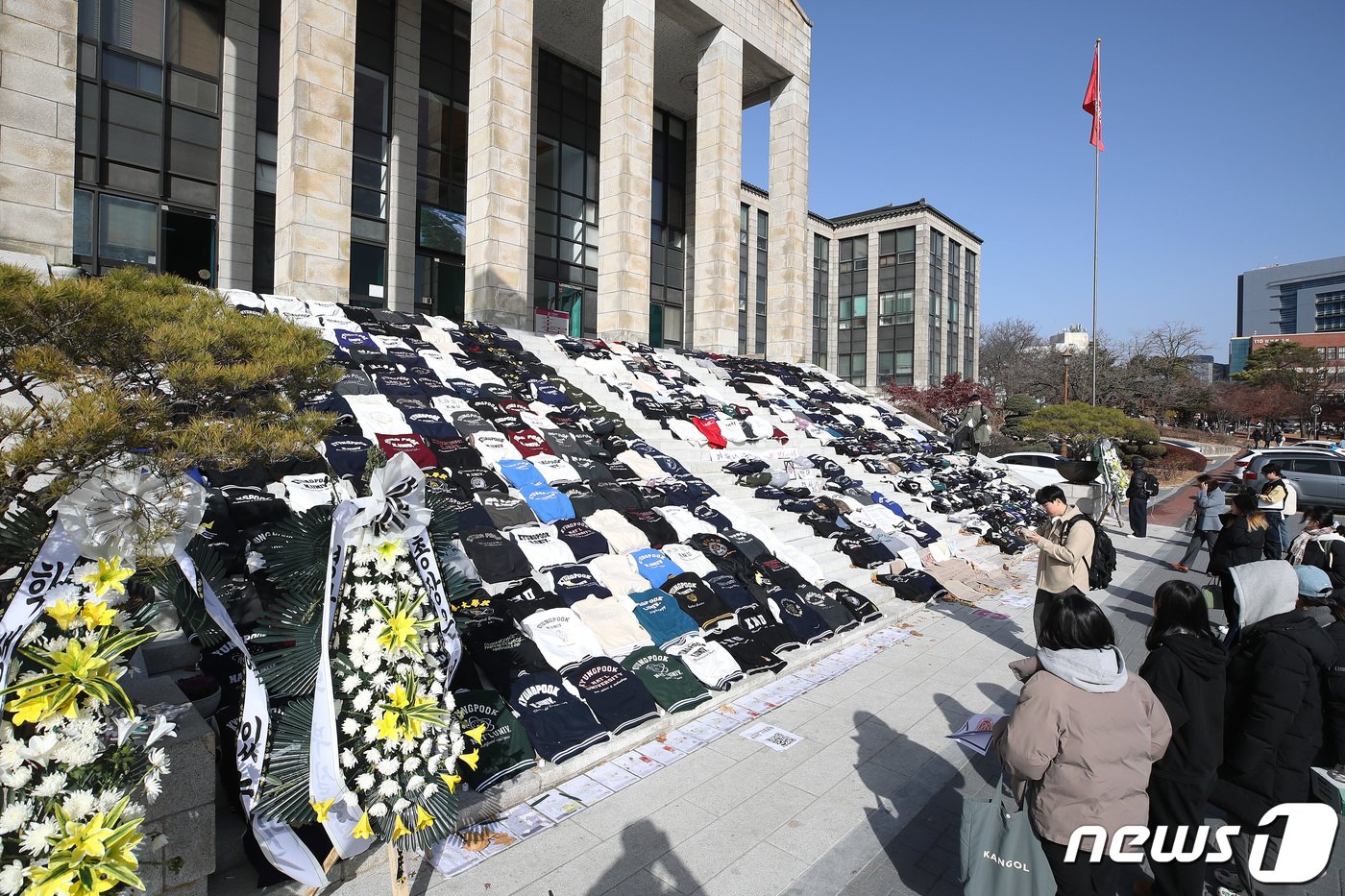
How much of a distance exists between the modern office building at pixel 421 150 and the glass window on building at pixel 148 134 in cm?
4

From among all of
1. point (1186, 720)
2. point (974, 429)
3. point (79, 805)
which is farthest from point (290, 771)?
point (974, 429)

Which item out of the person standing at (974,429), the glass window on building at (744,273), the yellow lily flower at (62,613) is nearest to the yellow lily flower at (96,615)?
the yellow lily flower at (62,613)

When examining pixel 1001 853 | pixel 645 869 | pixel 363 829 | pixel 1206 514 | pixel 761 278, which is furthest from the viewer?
pixel 761 278

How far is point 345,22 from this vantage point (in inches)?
582

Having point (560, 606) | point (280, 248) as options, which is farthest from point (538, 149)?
point (560, 606)

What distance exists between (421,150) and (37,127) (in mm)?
10705

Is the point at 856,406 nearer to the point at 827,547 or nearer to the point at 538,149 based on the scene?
the point at 827,547

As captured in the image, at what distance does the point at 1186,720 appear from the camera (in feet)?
11.2

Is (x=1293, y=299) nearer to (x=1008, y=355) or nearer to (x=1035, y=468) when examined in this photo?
(x=1008, y=355)

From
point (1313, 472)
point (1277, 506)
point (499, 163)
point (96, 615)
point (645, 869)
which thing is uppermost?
point (499, 163)

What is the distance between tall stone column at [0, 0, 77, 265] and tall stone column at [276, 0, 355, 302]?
3480 millimetres

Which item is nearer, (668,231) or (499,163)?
(499,163)

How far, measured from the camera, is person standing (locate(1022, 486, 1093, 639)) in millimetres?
6352

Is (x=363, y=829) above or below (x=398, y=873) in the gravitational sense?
above
